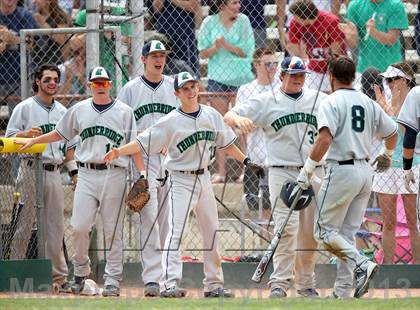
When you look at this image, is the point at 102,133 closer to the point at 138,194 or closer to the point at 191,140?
the point at 138,194

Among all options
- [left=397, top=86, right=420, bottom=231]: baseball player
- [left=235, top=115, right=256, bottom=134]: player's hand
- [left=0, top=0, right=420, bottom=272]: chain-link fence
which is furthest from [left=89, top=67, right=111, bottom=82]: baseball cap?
[left=397, top=86, right=420, bottom=231]: baseball player

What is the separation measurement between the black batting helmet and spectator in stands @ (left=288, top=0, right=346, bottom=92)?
2.72m

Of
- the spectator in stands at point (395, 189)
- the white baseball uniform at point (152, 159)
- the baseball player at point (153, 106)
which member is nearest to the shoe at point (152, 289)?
the white baseball uniform at point (152, 159)

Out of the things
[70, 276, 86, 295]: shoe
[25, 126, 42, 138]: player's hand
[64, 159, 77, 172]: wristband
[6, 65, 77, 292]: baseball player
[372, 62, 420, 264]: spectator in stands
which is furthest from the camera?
[64, 159, 77, 172]: wristband

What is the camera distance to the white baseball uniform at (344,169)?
358 inches

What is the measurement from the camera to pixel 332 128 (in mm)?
9016

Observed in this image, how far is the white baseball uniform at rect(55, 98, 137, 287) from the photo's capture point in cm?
1023

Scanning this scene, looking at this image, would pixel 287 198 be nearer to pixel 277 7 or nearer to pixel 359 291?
pixel 359 291

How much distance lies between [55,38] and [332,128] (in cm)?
592

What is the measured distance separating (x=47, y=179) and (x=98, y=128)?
1.00 metres

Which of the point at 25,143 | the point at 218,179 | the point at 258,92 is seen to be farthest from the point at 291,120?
the point at 218,179

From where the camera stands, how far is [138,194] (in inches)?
392

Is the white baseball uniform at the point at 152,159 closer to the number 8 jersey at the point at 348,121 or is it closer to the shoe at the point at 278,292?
the shoe at the point at 278,292

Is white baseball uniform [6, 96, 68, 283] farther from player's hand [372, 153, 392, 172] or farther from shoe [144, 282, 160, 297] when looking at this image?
player's hand [372, 153, 392, 172]
